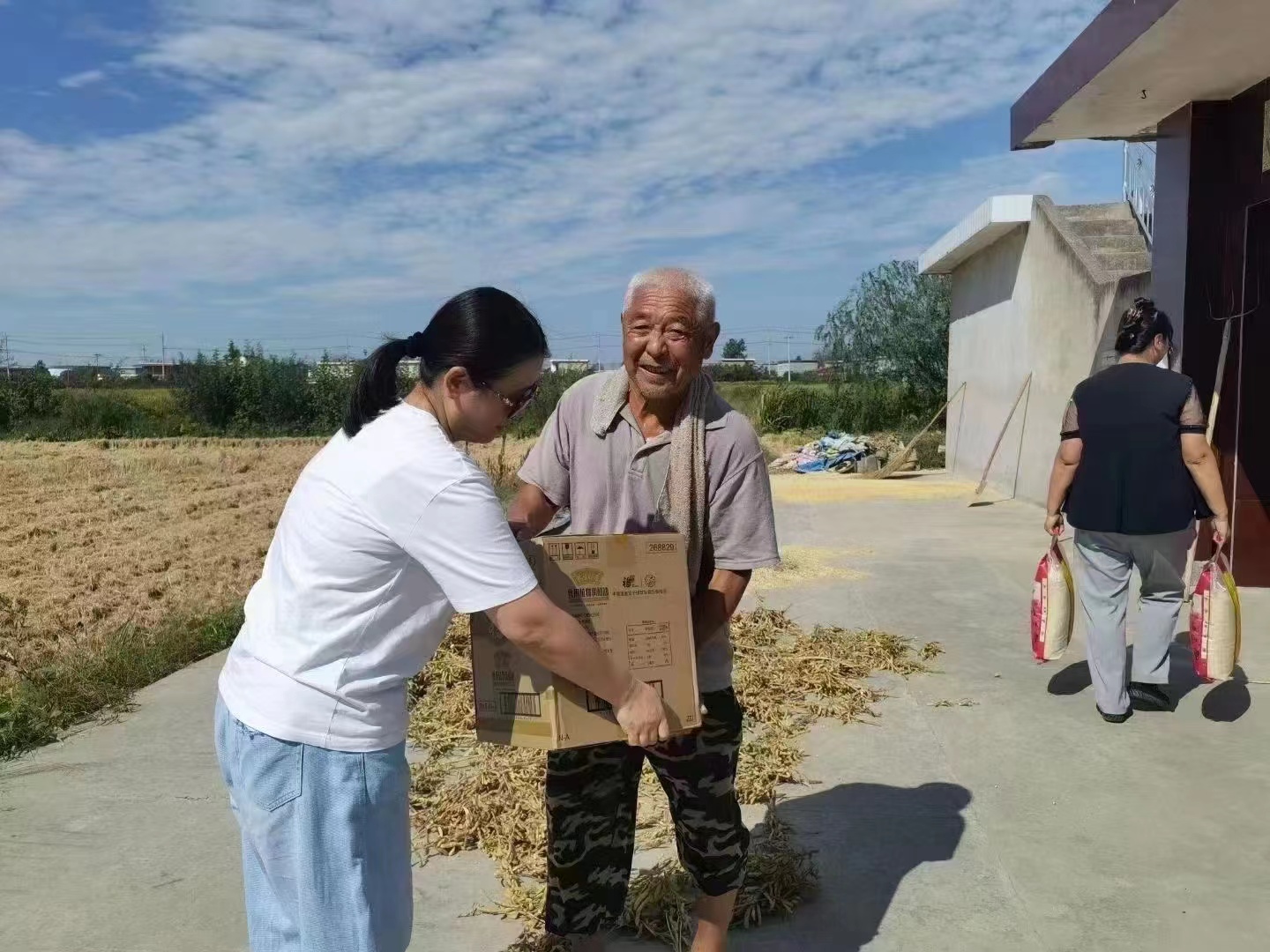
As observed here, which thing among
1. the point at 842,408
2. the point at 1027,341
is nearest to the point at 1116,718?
the point at 1027,341

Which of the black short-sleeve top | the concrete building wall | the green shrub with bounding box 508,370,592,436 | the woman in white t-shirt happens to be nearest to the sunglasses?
the woman in white t-shirt

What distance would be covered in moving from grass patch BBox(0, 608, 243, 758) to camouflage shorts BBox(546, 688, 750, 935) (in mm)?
2917

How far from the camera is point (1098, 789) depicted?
3.81m

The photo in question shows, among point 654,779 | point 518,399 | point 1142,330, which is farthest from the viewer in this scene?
point 1142,330

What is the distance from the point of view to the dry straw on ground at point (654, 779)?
3021mm

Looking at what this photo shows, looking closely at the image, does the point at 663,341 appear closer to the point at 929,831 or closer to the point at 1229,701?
the point at 929,831

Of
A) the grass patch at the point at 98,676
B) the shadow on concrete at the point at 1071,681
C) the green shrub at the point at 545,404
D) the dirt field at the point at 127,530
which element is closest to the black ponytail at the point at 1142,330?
the shadow on concrete at the point at 1071,681

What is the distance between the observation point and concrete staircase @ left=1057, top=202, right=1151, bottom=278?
1229 centimetres

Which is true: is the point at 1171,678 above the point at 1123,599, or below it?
below

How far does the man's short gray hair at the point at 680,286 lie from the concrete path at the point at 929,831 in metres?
1.74

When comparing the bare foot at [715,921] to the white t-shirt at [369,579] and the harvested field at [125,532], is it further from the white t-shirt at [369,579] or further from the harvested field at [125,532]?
the harvested field at [125,532]

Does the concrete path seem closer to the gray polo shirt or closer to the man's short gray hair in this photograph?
the gray polo shirt

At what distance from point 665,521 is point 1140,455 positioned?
9.44 ft

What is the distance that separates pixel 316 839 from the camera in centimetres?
181
